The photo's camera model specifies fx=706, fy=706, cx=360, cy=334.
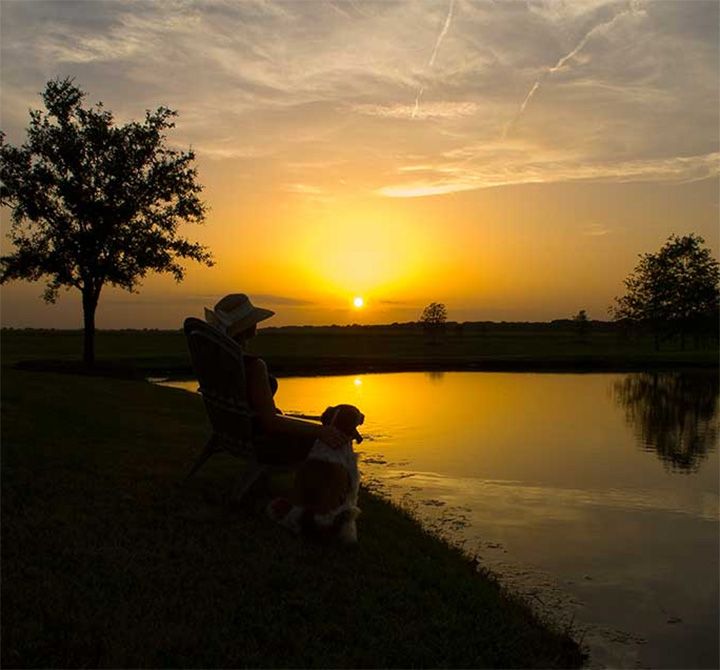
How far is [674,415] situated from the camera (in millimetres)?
23172

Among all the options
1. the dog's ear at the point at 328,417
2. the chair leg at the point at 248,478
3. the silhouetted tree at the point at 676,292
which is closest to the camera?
the dog's ear at the point at 328,417

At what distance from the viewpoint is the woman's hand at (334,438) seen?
6.80 m

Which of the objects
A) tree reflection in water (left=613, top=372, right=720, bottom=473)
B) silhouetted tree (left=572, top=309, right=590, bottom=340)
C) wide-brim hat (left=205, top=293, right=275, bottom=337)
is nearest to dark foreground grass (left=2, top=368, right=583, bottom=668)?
wide-brim hat (left=205, top=293, right=275, bottom=337)

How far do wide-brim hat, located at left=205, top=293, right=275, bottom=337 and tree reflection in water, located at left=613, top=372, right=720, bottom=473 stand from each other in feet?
33.0

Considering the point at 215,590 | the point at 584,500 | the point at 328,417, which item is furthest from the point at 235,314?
the point at 584,500

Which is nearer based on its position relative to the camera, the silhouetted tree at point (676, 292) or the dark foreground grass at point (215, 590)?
the dark foreground grass at point (215, 590)

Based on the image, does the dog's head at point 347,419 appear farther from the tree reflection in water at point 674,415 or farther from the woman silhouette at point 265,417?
the tree reflection in water at point 674,415

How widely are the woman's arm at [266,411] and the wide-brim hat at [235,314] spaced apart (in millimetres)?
452

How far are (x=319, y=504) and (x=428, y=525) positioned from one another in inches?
118

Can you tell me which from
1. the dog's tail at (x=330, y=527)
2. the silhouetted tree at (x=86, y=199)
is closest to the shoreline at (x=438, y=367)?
the silhouetted tree at (x=86, y=199)

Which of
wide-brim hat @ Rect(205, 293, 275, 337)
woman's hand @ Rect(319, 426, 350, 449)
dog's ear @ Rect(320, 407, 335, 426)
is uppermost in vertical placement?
wide-brim hat @ Rect(205, 293, 275, 337)

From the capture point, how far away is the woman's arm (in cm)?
725

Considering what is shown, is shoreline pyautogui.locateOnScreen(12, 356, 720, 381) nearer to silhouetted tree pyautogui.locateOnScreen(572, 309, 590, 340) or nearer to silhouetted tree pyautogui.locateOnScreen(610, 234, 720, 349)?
silhouetted tree pyautogui.locateOnScreen(610, 234, 720, 349)

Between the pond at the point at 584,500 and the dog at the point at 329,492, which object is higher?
the dog at the point at 329,492
